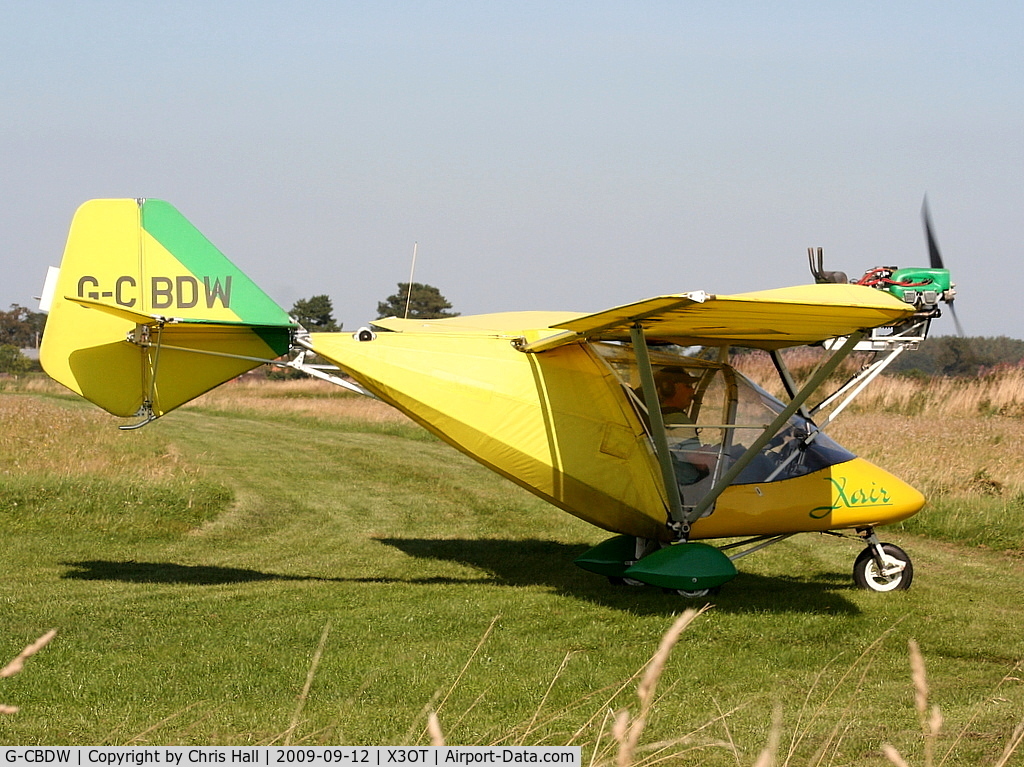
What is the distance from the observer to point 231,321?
9.45 metres

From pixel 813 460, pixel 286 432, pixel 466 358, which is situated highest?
pixel 466 358

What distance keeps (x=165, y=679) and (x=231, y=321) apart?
3.94 m

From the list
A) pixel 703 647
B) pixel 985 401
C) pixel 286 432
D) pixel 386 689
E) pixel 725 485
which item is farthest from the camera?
pixel 286 432

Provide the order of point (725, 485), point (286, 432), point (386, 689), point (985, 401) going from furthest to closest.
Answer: point (286, 432) < point (985, 401) < point (725, 485) < point (386, 689)

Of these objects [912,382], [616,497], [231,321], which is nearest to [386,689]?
[616,497]

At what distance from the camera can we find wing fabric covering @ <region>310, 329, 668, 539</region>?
9.42 m

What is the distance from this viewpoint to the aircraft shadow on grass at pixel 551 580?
9070 mm

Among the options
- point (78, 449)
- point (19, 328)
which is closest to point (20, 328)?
point (19, 328)

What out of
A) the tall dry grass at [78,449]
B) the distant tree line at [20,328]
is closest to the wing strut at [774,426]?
the tall dry grass at [78,449]

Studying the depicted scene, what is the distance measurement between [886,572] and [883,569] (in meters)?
0.04

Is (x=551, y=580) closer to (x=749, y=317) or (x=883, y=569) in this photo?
(x=883, y=569)

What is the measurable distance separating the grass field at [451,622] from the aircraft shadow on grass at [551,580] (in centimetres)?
6

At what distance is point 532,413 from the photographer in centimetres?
951

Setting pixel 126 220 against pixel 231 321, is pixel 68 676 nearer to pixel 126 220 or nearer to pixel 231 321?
pixel 231 321
